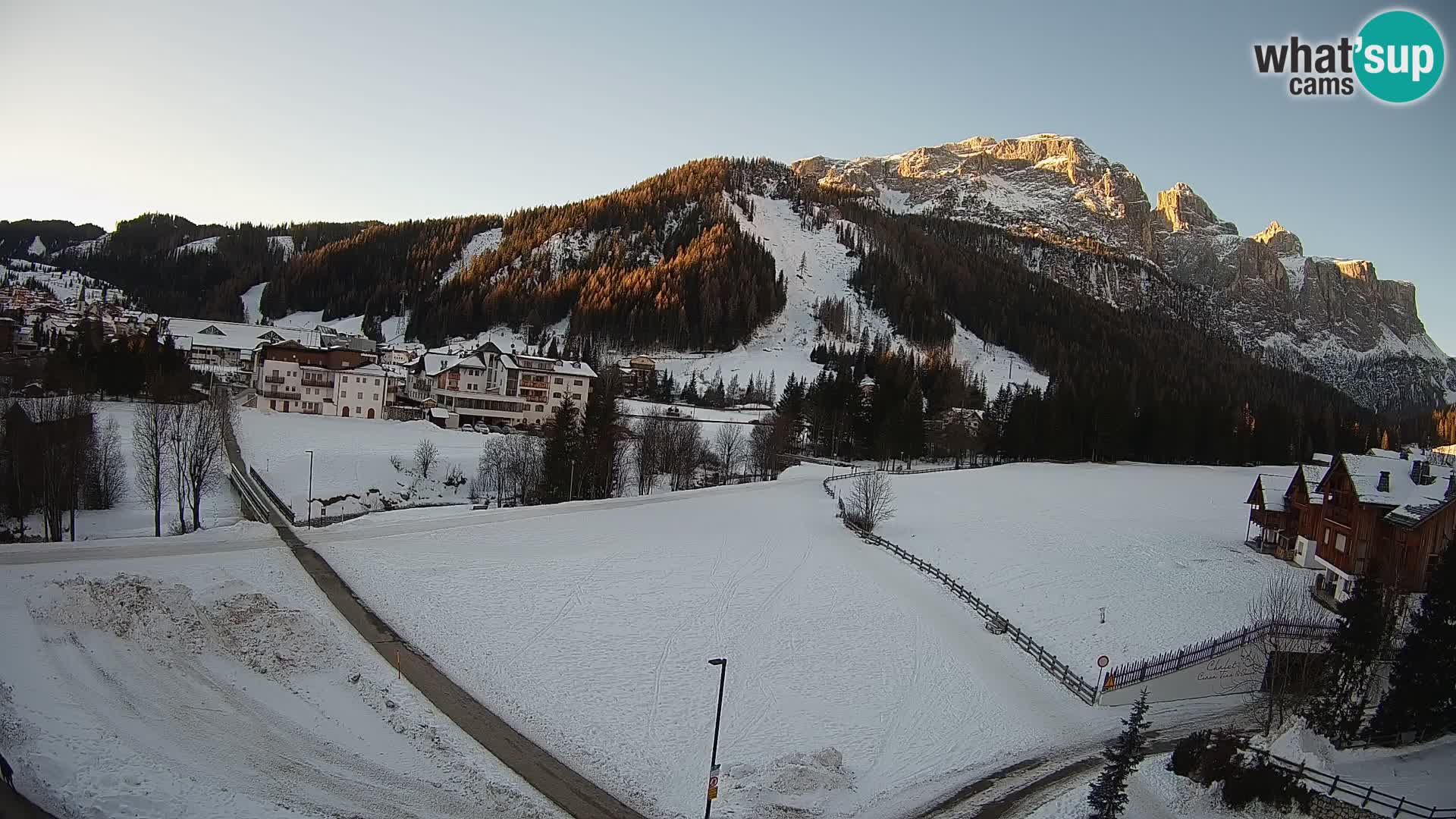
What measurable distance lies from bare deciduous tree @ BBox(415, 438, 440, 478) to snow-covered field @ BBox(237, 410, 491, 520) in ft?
1.71

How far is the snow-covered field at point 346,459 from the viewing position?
52438 mm

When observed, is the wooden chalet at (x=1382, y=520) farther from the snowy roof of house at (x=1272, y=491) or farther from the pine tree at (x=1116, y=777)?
the pine tree at (x=1116, y=777)

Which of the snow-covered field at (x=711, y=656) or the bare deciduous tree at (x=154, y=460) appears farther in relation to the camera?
the bare deciduous tree at (x=154, y=460)

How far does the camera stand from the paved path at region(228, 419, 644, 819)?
1920 centimetres

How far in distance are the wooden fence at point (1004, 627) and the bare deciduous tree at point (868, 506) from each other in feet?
6.18

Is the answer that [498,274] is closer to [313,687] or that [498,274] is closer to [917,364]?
[917,364]

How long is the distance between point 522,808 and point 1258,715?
25687 mm

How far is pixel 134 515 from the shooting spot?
44.0 m

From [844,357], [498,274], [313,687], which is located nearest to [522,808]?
[313,687]

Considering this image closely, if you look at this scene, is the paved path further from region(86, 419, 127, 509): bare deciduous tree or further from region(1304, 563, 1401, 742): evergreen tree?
region(1304, 563, 1401, 742): evergreen tree

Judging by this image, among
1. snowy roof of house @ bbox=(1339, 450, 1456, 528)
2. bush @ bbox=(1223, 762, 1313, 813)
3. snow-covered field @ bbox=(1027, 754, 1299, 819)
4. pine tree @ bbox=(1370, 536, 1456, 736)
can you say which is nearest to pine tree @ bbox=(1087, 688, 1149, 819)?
snow-covered field @ bbox=(1027, 754, 1299, 819)

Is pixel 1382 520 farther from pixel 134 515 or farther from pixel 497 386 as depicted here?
pixel 497 386

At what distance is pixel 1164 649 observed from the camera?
31312 mm

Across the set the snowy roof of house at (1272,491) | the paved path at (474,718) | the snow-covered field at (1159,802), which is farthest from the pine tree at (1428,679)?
the snowy roof of house at (1272,491)
